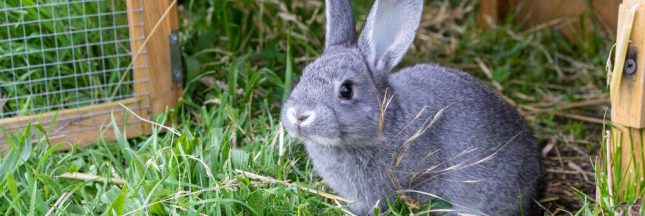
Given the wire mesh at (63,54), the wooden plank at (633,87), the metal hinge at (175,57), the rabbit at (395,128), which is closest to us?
the wooden plank at (633,87)

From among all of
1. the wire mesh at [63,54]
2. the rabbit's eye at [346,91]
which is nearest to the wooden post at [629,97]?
the rabbit's eye at [346,91]

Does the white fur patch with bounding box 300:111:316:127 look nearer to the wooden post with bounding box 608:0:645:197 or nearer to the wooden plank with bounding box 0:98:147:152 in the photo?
the wooden post with bounding box 608:0:645:197

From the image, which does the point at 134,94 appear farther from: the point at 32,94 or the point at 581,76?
the point at 581,76

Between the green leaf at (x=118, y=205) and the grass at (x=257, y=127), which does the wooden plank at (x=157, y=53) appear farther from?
the green leaf at (x=118, y=205)

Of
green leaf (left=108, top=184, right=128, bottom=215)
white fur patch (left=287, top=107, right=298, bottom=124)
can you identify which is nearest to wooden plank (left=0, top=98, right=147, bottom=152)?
green leaf (left=108, top=184, right=128, bottom=215)

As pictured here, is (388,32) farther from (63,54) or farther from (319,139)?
(63,54)

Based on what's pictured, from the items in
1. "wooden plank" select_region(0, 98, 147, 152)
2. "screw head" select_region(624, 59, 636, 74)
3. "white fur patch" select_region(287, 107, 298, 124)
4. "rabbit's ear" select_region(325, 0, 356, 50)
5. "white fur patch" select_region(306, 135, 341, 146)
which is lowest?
"wooden plank" select_region(0, 98, 147, 152)

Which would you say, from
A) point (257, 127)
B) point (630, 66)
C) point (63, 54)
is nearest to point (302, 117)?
point (257, 127)

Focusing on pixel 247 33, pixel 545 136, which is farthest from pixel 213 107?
pixel 545 136
